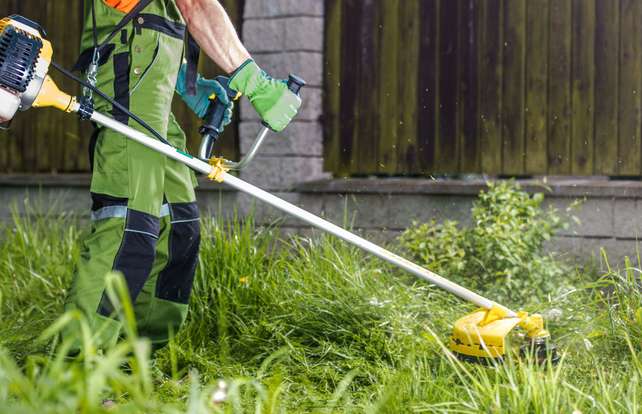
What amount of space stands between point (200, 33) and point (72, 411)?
6.21ft

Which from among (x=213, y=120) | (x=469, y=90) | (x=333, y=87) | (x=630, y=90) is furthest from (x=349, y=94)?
(x=213, y=120)

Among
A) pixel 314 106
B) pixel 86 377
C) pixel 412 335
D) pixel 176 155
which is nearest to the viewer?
pixel 86 377

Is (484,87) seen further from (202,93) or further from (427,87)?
(202,93)

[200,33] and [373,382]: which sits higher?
[200,33]

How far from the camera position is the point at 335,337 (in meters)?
3.57

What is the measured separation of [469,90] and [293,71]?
1.01 metres

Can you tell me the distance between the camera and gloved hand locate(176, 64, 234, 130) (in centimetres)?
335

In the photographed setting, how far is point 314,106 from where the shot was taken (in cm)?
545

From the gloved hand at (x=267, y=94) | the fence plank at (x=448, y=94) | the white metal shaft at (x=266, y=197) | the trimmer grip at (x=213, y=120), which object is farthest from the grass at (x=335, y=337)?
the fence plank at (x=448, y=94)

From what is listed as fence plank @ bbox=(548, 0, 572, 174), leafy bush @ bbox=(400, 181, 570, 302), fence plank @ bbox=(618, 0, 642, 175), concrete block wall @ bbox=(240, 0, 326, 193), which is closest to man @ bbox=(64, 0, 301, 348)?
leafy bush @ bbox=(400, 181, 570, 302)

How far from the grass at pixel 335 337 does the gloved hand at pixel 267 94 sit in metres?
0.73

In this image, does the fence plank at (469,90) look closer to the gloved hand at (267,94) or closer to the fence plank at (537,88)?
the fence plank at (537,88)

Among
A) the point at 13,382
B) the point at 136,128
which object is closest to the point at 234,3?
the point at 136,128

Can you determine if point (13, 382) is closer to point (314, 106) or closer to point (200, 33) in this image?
point (200, 33)
